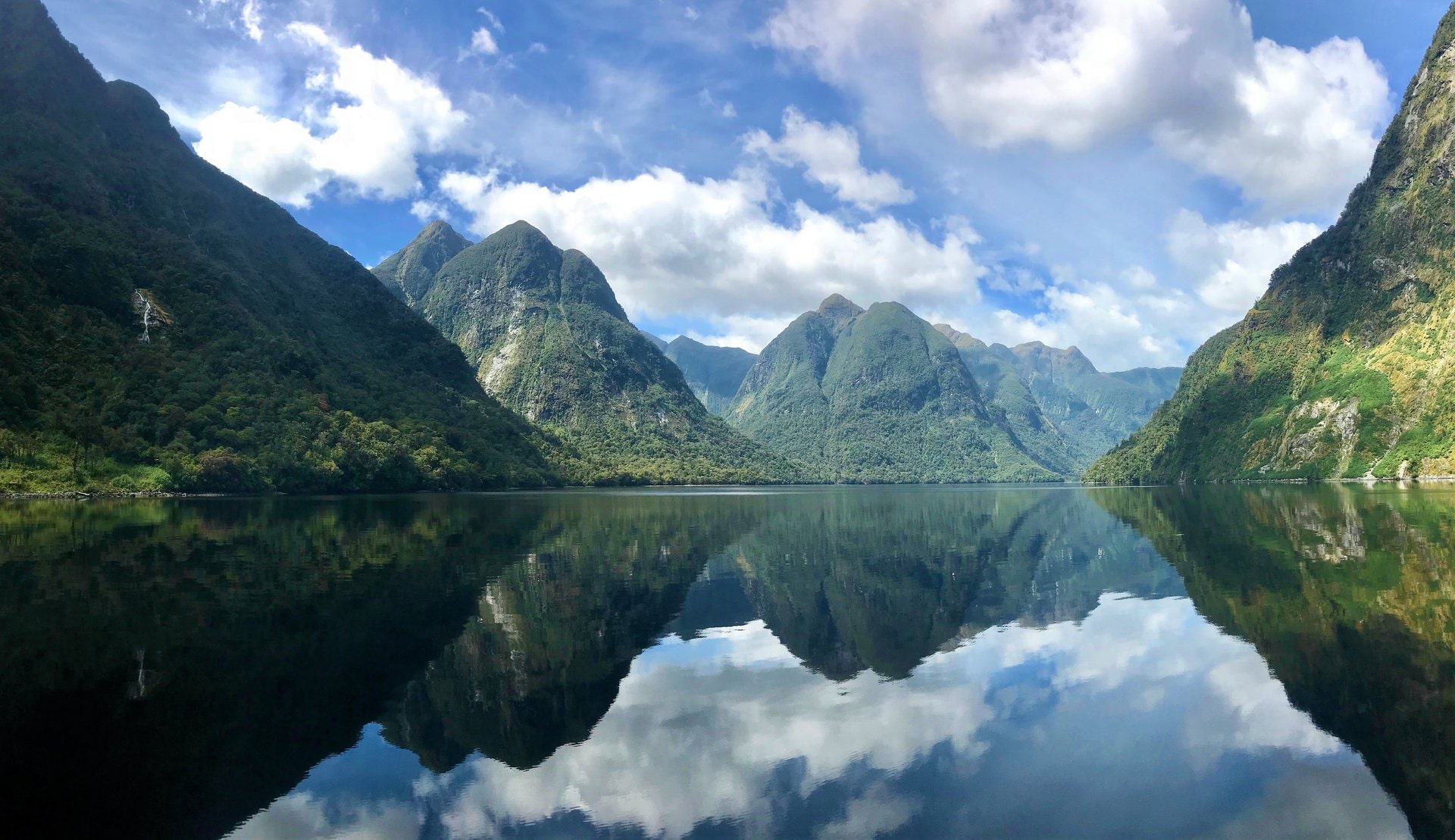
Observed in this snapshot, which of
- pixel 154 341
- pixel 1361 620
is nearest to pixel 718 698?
pixel 1361 620

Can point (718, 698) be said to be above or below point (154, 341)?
below

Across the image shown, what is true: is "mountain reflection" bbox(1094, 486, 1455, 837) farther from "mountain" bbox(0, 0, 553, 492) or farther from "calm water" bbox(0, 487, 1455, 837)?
"mountain" bbox(0, 0, 553, 492)

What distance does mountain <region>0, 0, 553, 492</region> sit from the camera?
96.6m

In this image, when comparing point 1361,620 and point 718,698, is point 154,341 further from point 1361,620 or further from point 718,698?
point 1361,620

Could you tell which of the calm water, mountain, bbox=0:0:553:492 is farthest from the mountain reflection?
mountain, bbox=0:0:553:492

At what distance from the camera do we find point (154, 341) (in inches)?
4668

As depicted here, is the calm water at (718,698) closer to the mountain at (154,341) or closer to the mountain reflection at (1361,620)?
the mountain reflection at (1361,620)

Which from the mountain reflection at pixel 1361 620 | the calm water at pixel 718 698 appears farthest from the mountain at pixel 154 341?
the mountain reflection at pixel 1361 620

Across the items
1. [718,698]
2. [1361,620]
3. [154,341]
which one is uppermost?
[154,341]

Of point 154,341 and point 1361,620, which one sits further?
point 154,341

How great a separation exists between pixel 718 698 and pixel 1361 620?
20.8m

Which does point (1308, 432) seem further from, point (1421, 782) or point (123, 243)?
point (123, 243)

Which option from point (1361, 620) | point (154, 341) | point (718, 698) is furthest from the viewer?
point (154, 341)

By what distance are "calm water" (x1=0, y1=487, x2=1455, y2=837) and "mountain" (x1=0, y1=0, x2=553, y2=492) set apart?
68732mm
